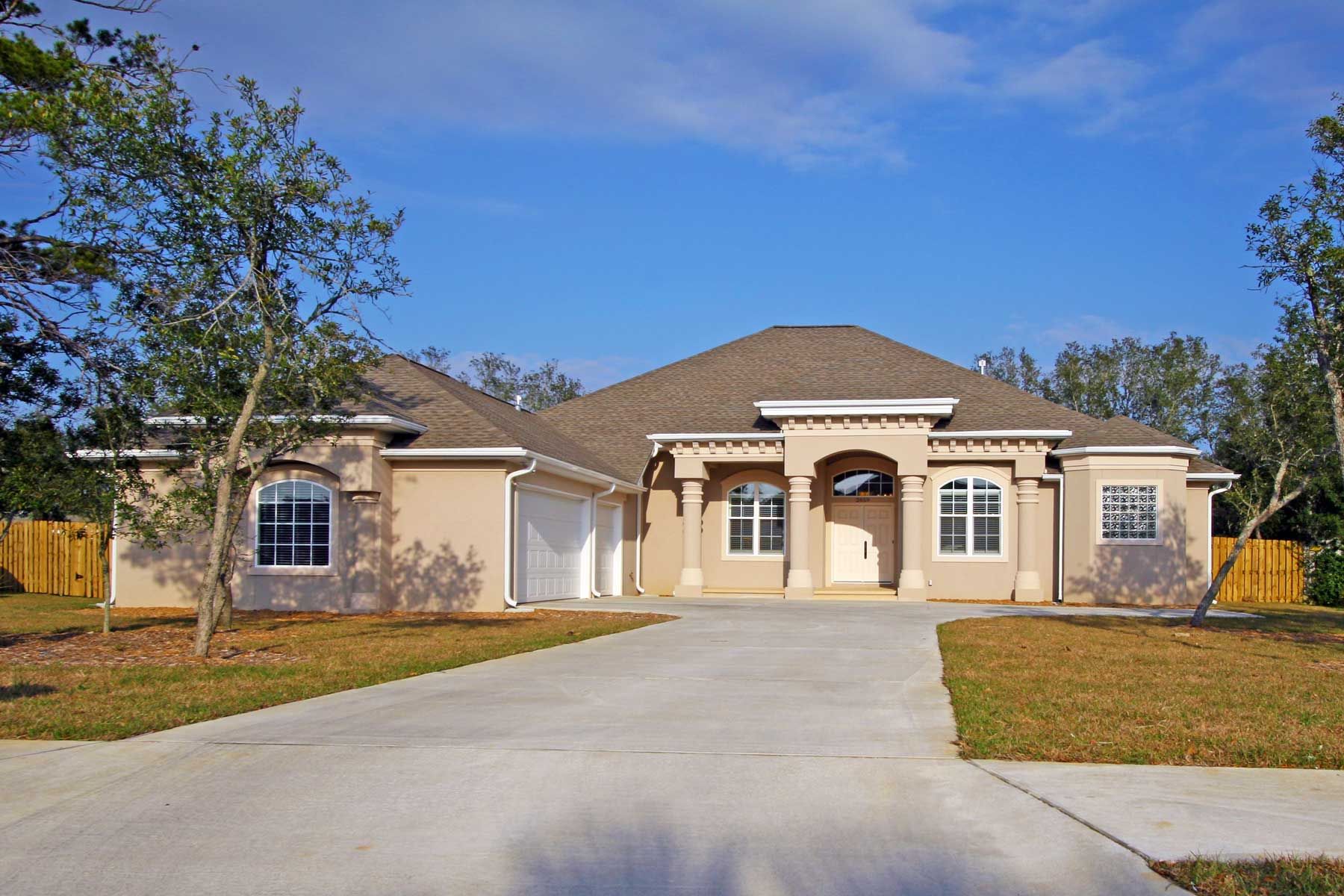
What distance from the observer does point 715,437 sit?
24984mm

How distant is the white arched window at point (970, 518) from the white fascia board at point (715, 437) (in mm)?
3971

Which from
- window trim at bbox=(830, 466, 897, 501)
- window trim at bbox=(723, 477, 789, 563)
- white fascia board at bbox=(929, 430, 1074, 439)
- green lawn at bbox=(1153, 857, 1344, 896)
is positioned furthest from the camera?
window trim at bbox=(830, 466, 897, 501)

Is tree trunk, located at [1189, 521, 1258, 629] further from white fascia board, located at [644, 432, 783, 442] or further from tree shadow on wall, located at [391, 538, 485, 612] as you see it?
tree shadow on wall, located at [391, 538, 485, 612]

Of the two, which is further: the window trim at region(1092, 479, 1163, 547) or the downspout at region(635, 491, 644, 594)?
the downspout at region(635, 491, 644, 594)

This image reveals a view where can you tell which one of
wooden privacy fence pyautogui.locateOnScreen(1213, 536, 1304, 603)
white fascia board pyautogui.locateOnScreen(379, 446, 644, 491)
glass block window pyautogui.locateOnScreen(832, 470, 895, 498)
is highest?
white fascia board pyautogui.locateOnScreen(379, 446, 644, 491)

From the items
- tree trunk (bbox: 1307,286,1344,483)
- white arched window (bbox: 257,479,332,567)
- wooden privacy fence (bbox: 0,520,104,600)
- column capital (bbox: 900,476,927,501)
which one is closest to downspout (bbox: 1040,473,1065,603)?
column capital (bbox: 900,476,927,501)

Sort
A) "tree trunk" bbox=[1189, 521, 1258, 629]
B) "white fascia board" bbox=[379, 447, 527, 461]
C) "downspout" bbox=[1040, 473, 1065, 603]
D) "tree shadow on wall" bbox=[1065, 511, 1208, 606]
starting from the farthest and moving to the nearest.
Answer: "downspout" bbox=[1040, 473, 1065, 603] < "tree shadow on wall" bbox=[1065, 511, 1208, 606] < "white fascia board" bbox=[379, 447, 527, 461] < "tree trunk" bbox=[1189, 521, 1258, 629]

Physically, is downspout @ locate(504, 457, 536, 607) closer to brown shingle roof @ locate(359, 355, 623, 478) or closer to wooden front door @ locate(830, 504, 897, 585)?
brown shingle roof @ locate(359, 355, 623, 478)

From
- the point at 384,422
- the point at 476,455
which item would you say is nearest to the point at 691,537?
the point at 476,455

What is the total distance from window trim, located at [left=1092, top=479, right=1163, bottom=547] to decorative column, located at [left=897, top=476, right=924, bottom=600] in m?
3.81

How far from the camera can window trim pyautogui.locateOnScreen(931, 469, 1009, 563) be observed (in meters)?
24.8

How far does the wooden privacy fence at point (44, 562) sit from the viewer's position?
88.8 ft

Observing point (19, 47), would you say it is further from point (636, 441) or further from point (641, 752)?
point (636, 441)

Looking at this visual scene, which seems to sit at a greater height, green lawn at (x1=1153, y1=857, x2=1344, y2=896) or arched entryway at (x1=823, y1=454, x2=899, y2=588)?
arched entryway at (x1=823, y1=454, x2=899, y2=588)
